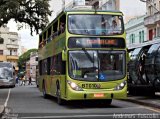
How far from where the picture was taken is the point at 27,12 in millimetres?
36719

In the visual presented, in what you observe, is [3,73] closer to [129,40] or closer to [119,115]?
[129,40]

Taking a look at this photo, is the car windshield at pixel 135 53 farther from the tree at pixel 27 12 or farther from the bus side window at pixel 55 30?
the tree at pixel 27 12

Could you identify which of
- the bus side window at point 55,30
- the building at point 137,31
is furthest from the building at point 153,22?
the bus side window at point 55,30

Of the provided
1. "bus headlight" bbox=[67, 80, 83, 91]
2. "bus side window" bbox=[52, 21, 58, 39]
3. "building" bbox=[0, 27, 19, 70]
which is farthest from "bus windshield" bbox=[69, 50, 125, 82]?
"building" bbox=[0, 27, 19, 70]

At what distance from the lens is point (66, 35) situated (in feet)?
68.8

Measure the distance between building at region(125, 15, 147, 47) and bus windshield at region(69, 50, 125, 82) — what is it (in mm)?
40360

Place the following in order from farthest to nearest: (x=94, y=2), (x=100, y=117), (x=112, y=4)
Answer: (x=94, y=2) → (x=112, y=4) → (x=100, y=117)

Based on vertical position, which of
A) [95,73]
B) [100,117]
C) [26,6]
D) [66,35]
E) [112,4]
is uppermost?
[112,4]

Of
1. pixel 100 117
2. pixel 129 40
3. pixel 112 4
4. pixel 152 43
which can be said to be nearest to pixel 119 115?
pixel 100 117

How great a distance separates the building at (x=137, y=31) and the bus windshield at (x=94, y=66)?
132 ft

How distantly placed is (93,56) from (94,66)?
415 millimetres

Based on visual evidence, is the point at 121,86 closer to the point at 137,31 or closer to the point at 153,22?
the point at 153,22

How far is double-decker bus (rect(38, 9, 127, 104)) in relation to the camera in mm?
20672

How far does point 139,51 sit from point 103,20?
6.73 metres
